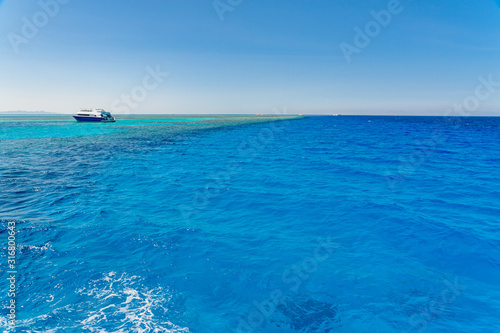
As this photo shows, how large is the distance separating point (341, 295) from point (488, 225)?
464 inches

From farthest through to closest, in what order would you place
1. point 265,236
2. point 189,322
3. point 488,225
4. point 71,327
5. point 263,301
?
point 488,225 → point 265,236 → point 263,301 → point 189,322 → point 71,327

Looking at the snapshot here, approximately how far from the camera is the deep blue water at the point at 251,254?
7844 mm

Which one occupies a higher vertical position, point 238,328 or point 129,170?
→ point 129,170

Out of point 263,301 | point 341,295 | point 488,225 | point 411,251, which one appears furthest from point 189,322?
Answer: point 488,225

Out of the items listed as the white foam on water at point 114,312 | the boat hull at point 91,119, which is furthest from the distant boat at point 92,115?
the white foam on water at point 114,312

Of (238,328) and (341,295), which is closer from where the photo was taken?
(238,328)

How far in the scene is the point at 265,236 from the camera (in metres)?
12.8

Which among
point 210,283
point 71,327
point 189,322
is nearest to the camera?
point 71,327

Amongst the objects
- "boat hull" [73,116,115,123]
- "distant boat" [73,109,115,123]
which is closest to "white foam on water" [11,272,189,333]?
"distant boat" [73,109,115,123]

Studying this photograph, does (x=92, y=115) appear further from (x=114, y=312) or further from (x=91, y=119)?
(x=114, y=312)

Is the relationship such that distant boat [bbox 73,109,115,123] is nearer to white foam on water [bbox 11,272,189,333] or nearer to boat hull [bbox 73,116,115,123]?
boat hull [bbox 73,116,115,123]

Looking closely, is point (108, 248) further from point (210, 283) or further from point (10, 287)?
point (210, 283)

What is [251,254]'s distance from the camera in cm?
1118

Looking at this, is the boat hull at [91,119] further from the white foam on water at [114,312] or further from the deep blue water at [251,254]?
the white foam on water at [114,312]
